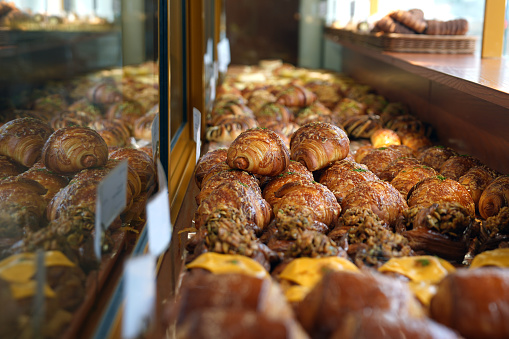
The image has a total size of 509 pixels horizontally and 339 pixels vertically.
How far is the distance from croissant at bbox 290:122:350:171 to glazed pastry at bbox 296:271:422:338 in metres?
1.00

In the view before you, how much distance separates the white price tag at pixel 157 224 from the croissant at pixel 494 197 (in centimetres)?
103

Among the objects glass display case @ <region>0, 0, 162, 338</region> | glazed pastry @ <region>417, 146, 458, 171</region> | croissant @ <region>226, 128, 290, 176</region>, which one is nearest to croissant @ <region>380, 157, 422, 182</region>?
glazed pastry @ <region>417, 146, 458, 171</region>

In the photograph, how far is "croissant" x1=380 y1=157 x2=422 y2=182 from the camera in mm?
1806

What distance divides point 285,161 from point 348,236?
0.45 meters

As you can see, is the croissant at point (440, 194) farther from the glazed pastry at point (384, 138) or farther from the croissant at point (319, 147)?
the glazed pastry at point (384, 138)

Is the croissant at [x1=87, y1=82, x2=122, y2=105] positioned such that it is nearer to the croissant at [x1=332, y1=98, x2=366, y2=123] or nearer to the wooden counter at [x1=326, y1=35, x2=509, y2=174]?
the croissant at [x1=332, y1=98, x2=366, y2=123]

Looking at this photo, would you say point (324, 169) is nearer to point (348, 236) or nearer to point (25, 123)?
point (348, 236)

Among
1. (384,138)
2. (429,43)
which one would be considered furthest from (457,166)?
(429,43)

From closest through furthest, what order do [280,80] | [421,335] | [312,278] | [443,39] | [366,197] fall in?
[421,335]
[312,278]
[366,197]
[443,39]
[280,80]

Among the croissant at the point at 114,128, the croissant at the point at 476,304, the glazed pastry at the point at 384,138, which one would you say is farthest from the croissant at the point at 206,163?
the croissant at the point at 476,304

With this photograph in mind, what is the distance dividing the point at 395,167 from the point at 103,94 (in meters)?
1.71

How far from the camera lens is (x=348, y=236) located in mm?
1200

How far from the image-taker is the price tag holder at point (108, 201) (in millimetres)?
809

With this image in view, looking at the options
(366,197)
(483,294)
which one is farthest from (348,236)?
(483,294)
